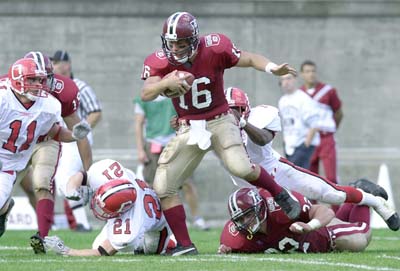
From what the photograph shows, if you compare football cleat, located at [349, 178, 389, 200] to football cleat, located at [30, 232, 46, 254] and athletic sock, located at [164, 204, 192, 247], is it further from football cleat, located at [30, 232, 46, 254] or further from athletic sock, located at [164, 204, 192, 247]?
football cleat, located at [30, 232, 46, 254]

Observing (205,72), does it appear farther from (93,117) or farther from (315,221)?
(93,117)

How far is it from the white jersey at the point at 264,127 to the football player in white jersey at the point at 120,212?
0.92 meters

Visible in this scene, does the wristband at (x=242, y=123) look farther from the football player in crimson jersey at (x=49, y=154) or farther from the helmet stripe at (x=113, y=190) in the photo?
the football player in crimson jersey at (x=49, y=154)

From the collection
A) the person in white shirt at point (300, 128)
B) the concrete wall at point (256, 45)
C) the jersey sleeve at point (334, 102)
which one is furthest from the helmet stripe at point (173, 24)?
the concrete wall at point (256, 45)

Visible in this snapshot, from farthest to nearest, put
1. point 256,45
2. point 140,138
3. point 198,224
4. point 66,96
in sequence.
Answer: point 256,45 < point 140,138 < point 198,224 < point 66,96

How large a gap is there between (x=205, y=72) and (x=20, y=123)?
135 centimetres

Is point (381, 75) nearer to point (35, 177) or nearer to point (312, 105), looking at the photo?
point (312, 105)

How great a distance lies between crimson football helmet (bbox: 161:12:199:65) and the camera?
27.4 feet

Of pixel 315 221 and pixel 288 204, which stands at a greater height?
pixel 288 204

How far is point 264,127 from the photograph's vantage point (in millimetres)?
8781

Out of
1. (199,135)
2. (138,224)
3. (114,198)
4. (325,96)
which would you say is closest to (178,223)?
(138,224)

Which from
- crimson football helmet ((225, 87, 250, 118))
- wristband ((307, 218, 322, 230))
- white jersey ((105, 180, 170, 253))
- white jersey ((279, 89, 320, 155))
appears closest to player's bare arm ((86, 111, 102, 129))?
white jersey ((279, 89, 320, 155))

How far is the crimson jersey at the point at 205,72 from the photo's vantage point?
8.56m

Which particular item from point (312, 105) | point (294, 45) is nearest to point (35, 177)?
point (312, 105)
